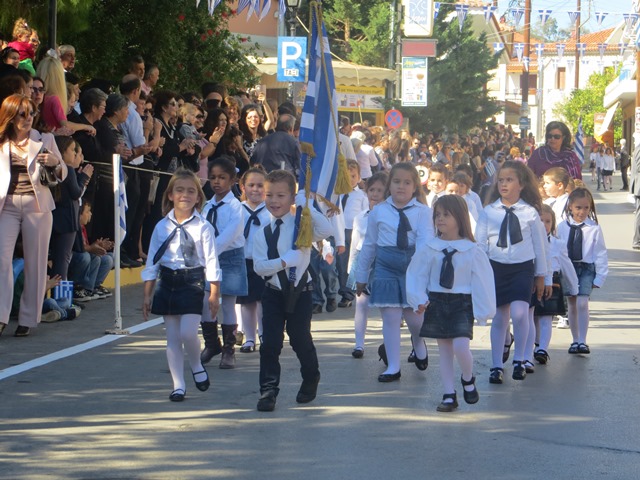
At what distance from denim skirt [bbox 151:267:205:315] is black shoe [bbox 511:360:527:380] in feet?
8.35

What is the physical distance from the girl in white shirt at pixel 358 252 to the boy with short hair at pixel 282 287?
1.59 metres

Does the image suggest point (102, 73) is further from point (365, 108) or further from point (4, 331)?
point (365, 108)

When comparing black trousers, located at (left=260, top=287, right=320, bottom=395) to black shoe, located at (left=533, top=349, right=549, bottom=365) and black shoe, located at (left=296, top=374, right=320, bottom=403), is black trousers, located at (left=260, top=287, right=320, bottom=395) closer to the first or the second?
black shoe, located at (left=296, top=374, right=320, bottom=403)

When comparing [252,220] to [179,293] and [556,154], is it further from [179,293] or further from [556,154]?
[556,154]

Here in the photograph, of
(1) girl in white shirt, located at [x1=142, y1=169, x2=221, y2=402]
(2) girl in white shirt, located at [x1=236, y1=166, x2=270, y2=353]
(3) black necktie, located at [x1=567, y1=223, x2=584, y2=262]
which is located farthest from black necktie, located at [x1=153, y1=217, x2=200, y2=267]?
(3) black necktie, located at [x1=567, y1=223, x2=584, y2=262]

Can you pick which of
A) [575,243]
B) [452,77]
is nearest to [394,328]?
[575,243]

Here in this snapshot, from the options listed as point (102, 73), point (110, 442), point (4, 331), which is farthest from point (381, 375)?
point (102, 73)

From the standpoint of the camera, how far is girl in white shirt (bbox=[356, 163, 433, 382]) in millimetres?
8859

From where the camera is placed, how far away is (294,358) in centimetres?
A: 974

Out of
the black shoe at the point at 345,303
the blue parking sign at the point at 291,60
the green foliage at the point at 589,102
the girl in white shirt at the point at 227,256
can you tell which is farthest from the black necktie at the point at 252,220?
the green foliage at the point at 589,102

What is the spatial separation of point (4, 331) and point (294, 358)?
2860 millimetres

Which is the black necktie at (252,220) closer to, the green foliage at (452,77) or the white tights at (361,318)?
the white tights at (361,318)

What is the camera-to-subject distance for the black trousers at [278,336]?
306 inches

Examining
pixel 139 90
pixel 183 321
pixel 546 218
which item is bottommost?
pixel 183 321
